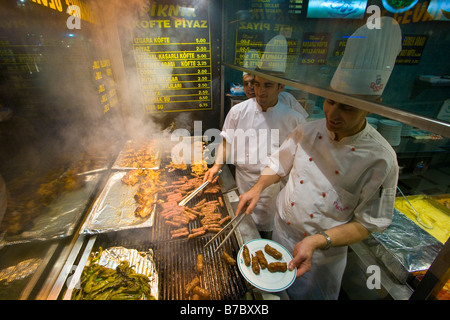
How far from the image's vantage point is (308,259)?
64.4 inches

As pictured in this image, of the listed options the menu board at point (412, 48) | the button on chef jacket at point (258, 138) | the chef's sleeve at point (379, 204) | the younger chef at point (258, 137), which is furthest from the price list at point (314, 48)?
the chef's sleeve at point (379, 204)

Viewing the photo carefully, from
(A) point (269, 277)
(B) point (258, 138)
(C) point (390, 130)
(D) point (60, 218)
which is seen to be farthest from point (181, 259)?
(C) point (390, 130)

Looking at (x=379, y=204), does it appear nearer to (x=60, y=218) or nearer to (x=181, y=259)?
(x=181, y=259)

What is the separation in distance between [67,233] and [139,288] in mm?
1038

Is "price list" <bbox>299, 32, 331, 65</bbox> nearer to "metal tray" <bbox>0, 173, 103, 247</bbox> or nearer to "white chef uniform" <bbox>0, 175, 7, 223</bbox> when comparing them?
"metal tray" <bbox>0, 173, 103, 247</bbox>

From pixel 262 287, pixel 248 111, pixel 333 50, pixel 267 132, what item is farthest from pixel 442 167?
pixel 262 287

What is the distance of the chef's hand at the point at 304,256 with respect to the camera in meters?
1.63

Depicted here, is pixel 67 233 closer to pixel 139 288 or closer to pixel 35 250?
pixel 35 250

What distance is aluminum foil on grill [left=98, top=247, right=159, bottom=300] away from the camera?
1786 mm

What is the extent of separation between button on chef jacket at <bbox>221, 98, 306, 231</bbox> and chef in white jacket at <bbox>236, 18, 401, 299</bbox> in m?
0.74

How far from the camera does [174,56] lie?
442cm

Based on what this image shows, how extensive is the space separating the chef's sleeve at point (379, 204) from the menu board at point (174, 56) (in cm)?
420

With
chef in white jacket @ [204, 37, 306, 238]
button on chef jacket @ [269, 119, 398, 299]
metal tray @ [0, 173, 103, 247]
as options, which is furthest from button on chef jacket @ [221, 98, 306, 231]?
metal tray @ [0, 173, 103, 247]

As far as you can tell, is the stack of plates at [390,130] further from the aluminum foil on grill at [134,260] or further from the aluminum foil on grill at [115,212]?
the aluminum foil on grill at [134,260]
